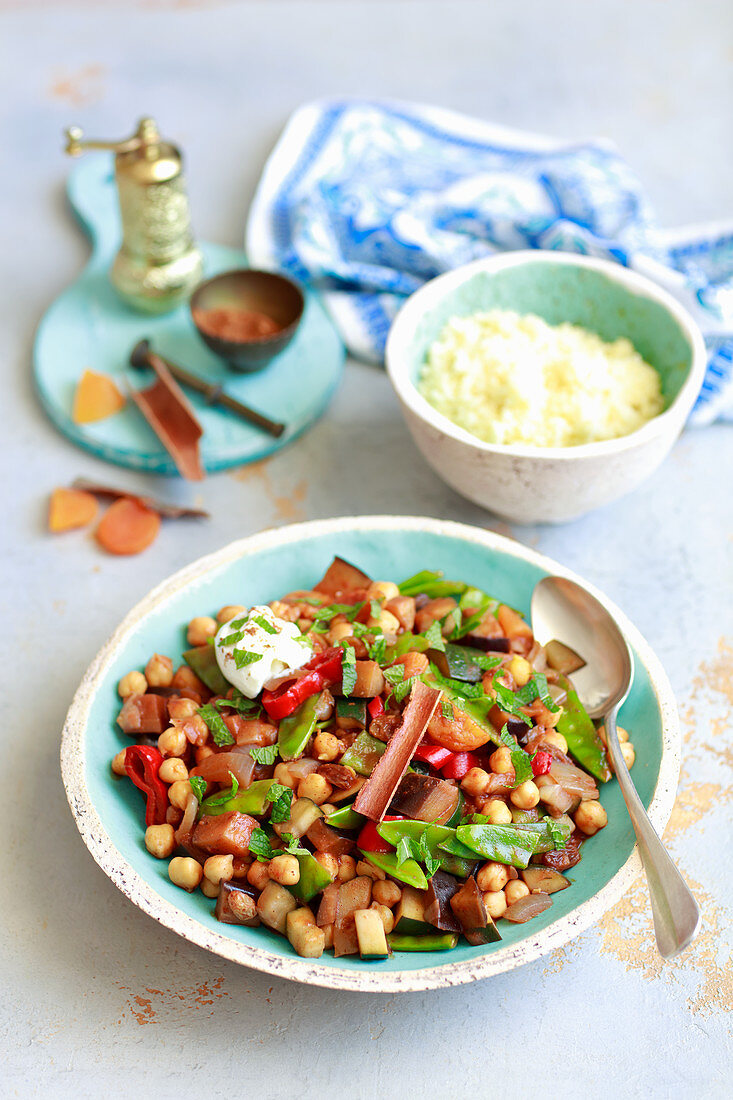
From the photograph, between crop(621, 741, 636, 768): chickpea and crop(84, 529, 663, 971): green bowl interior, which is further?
crop(621, 741, 636, 768): chickpea

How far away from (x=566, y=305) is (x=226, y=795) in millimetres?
1889

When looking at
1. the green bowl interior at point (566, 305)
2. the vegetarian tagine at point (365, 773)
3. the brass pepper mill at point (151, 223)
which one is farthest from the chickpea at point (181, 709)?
the brass pepper mill at point (151, 223)

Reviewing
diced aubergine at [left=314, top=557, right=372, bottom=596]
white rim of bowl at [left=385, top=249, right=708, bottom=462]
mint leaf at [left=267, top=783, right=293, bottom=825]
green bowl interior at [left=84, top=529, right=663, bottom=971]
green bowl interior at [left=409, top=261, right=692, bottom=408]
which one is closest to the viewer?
green bowl interior at [left=84, top=529, right=663, bottom=971]

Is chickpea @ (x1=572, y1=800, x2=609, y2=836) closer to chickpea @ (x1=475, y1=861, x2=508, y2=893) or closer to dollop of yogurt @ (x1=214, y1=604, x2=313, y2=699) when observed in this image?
chickpea @ (x1=475, y1=861, x2=508, y2=893)

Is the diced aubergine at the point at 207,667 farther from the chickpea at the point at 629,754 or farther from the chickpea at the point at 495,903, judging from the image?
the chickpea at the point at 629,754

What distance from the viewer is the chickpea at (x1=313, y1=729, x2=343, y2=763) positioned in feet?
6.49

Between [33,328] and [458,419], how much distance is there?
1.68 meters

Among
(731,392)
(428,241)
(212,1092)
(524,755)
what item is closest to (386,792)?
(524,755)

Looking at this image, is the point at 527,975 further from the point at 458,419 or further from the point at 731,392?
the point at 731,392

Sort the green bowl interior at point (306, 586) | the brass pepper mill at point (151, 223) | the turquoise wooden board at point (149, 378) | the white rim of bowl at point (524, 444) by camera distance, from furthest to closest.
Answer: the brass pepper mill at point (151, 223), the turquoise wooden board at point (149, 378), the white rim of bowl at point (524, 444), the green bowl interior at point (306, 586)

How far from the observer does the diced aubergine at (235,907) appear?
1820 millimetres

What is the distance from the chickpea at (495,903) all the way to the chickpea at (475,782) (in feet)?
0.61

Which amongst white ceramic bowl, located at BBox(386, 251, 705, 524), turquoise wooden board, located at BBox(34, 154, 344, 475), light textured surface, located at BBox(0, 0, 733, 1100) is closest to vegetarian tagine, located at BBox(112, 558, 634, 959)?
light textured surface, located at BBox(0, 0, 733, 1100)

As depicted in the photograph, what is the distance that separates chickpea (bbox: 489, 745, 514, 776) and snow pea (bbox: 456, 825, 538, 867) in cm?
12
